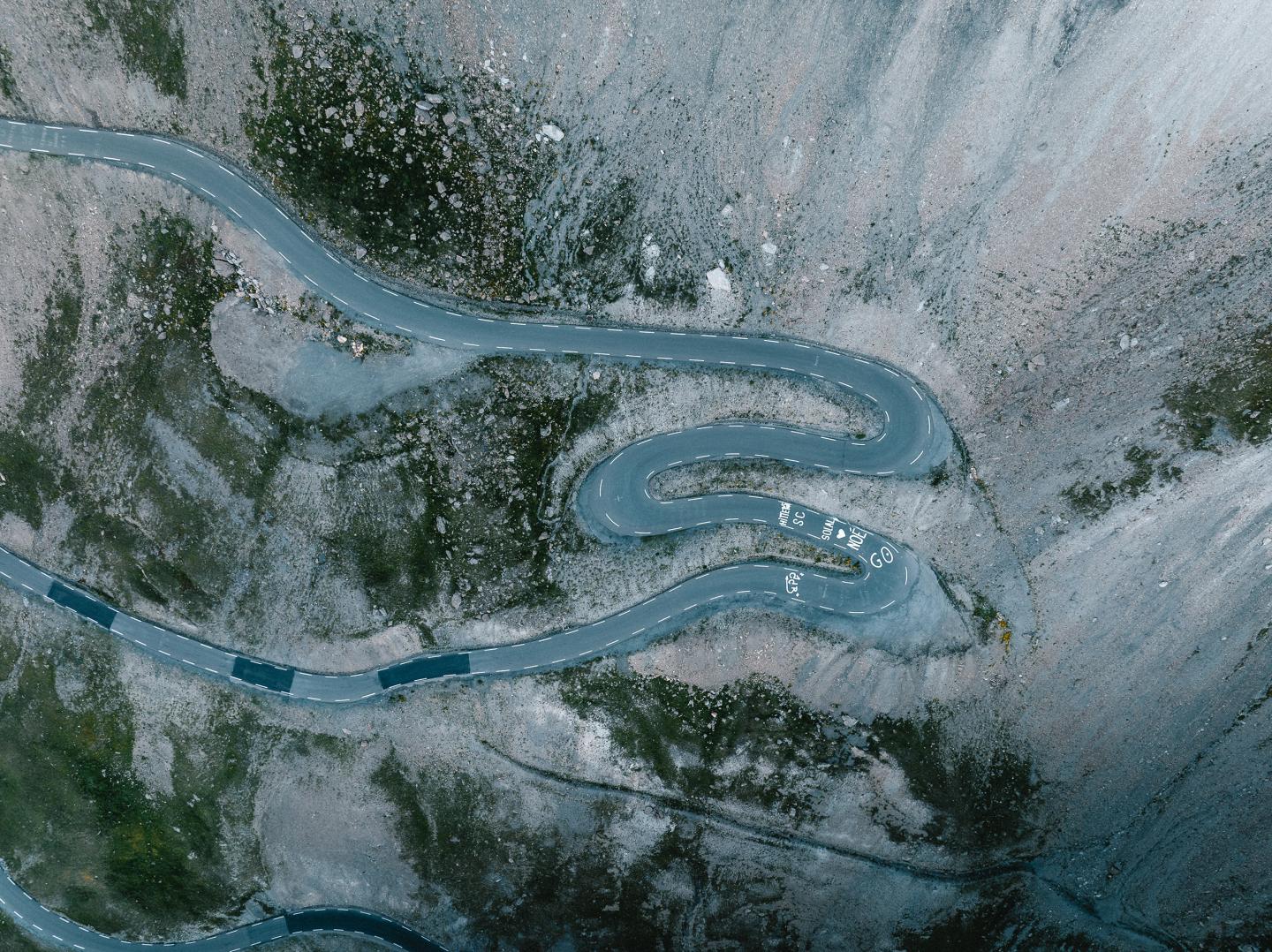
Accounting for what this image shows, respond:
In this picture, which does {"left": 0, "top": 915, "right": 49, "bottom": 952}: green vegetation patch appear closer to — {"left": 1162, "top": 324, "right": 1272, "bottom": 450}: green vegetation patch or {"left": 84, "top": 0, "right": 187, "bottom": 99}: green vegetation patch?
{"left": 84, "top": 0, "right": 187, "bottom": 99}: green vegetation patch

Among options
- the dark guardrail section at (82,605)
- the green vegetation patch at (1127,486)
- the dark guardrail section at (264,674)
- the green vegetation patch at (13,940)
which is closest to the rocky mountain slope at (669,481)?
the green vegetation patch at (1127,486)

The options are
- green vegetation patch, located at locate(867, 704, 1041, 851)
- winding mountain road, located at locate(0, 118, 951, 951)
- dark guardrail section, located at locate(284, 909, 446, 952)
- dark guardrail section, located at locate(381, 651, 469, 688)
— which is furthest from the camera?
dark guardrail section, located at locate(284, 909, 446, 952)

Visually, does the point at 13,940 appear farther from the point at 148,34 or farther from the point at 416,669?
the point at 148,34

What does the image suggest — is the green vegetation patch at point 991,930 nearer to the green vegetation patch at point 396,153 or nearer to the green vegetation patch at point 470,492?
the green vegetation patch at point 470,492

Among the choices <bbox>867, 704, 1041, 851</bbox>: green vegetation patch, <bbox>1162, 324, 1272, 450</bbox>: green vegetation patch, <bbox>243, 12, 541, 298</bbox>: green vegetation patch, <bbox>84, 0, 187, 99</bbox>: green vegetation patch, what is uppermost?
<bbox>84, 0, 187, 99</bbox>: green vegetation patch

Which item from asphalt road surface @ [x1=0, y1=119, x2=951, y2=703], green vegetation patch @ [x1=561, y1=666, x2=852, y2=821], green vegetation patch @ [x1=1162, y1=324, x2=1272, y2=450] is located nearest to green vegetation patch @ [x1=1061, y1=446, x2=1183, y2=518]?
green vegetation patch @ [x1=1162, y1=324, x2=1272, y2=450]

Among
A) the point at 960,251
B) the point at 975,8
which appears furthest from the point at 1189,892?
the point at 975,8

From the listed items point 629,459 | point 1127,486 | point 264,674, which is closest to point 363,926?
point 264,674
